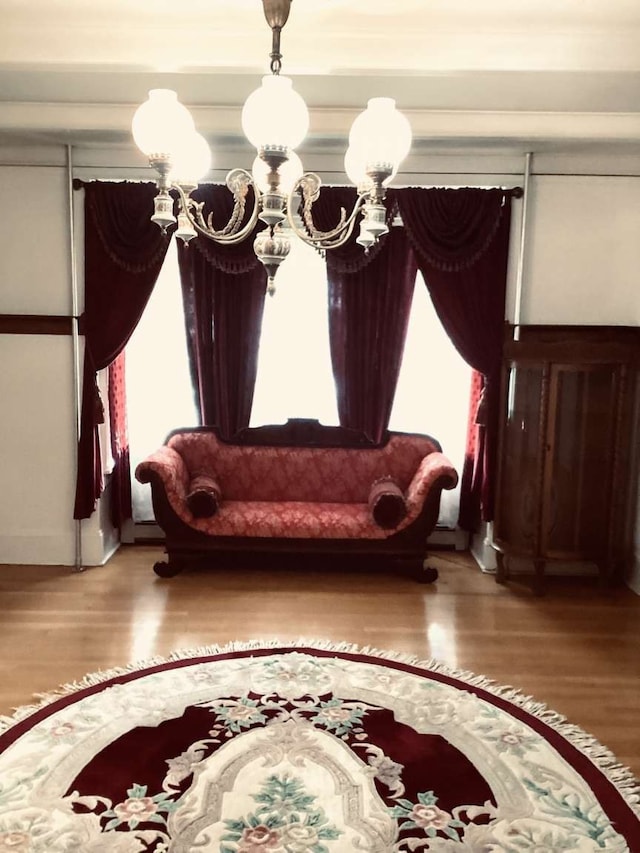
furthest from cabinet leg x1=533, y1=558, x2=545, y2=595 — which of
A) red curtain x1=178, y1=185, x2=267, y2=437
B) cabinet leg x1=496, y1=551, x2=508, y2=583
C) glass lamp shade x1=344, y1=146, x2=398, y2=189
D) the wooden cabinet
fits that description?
glass lamp shade x1=344, y1=146, x2=398, y2=189

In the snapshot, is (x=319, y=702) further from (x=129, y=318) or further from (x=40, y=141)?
(x=40, y=141)

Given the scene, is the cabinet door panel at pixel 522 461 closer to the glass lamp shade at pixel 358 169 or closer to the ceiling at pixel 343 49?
the ceiling at pixel 343 49

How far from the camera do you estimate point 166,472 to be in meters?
4.39

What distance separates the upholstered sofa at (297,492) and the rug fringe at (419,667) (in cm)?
99

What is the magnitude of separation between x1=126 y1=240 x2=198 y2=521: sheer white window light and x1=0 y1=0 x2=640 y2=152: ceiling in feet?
4.70

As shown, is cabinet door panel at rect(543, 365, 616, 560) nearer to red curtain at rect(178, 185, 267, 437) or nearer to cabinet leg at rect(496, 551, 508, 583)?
cabinet leg at rect(496, 551, 508, 583)

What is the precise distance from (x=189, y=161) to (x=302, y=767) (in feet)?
7.08

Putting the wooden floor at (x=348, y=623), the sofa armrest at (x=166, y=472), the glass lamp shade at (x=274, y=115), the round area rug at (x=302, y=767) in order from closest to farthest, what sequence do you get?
the glass lamp shade at (x=274, y=115), the round area rug at (x=302, y=767), the wooden floor at (x=348, y=623), the sofa armrest at (x=166, y=472)

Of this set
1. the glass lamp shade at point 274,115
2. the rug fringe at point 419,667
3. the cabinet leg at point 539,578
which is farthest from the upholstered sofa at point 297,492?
the glass lamp shade at point 274,115

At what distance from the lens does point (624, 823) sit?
7.62 feet

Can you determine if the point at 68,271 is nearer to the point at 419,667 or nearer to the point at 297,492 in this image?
the point at 297,492

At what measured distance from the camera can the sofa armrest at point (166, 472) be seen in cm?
436

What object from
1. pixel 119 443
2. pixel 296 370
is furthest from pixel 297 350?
pixel 119 443

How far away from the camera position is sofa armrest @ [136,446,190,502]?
14.3 ft
